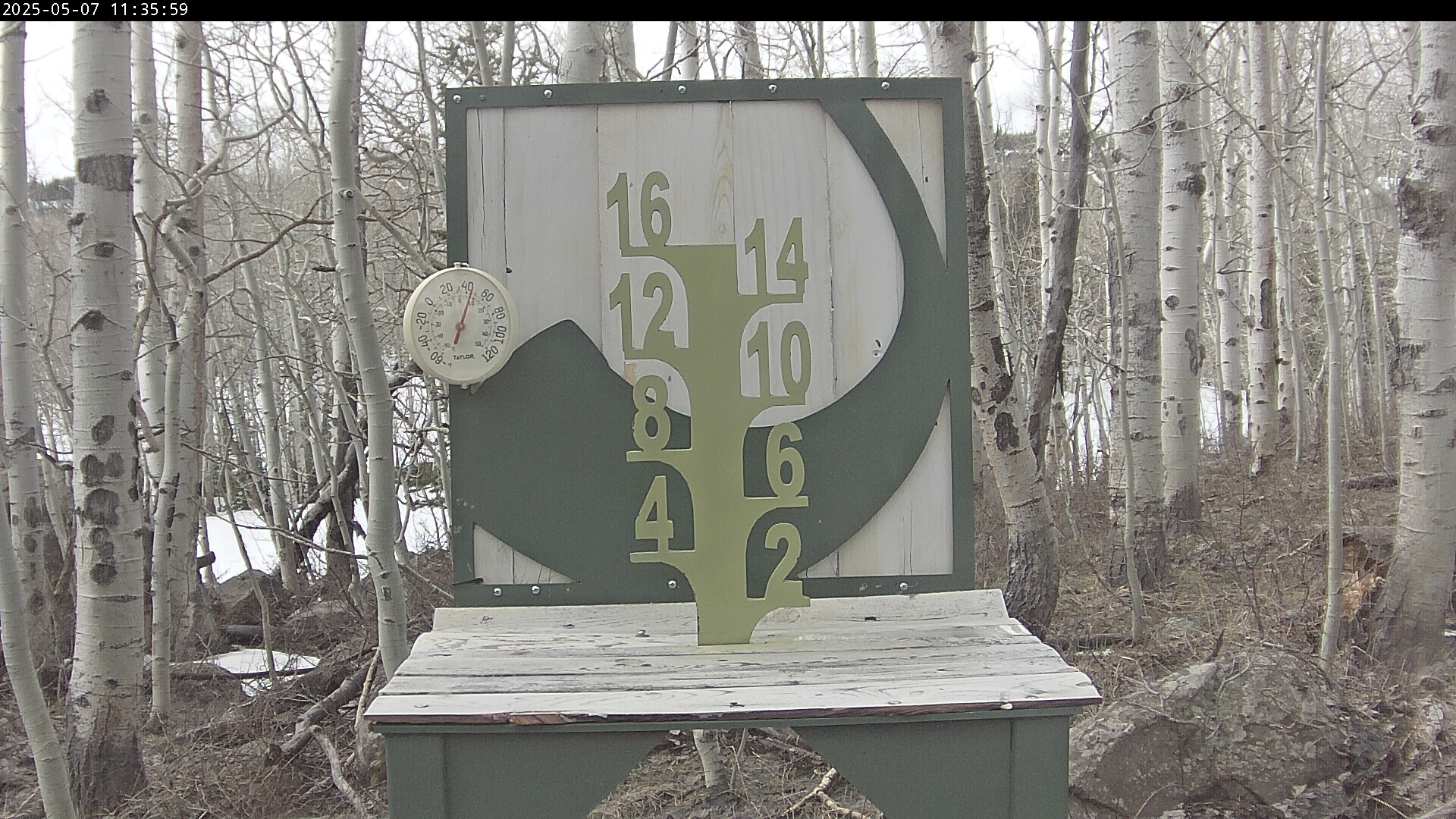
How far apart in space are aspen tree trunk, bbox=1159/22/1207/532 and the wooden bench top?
10.7 feet

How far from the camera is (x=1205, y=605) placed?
13.3ft

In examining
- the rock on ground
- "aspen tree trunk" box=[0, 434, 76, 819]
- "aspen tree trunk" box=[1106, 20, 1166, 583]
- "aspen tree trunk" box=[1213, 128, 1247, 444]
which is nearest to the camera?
"aspen tree trunk" box=[0, 434, 76, 819]

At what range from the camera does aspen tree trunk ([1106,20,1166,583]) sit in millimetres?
4734

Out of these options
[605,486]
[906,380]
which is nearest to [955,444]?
[906,380]

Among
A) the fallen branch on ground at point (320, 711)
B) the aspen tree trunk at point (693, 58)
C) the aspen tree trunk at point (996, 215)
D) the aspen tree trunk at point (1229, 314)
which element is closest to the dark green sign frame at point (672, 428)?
the fallen branch on ground at point (320, 711)

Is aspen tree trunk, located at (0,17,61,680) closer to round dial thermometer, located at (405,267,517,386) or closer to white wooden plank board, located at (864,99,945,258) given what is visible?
round dial thermometer, located at (405,267,517,386)

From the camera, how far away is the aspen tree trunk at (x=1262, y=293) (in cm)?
787

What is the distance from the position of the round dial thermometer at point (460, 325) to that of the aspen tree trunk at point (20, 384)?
2074mm

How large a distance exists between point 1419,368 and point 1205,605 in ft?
4.07

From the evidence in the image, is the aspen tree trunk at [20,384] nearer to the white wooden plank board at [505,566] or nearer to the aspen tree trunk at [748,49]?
the white wooden plank board at [505,566]

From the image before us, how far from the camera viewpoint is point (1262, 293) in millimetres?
8219

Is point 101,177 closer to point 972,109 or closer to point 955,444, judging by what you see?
point 955,444

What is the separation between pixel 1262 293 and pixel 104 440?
821cm
